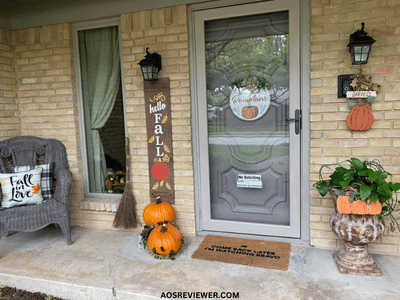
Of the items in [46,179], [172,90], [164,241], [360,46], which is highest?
[360,46]

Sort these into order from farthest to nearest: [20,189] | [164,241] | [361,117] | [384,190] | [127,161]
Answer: [127,161] → [20,189] → [164,241] → [361,117] → [384,190]

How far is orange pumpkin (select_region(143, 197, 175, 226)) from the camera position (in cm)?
306

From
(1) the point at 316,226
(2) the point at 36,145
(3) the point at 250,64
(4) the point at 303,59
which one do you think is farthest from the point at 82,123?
(1) the point at 316,226

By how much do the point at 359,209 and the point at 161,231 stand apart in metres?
1.62

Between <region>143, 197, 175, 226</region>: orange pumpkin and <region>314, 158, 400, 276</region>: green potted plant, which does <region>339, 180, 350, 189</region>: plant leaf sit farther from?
<region>143, 197, 175, 226</region>: orange pumpkin

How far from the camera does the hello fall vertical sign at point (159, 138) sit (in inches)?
127

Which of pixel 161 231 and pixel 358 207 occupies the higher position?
pixel 358 207

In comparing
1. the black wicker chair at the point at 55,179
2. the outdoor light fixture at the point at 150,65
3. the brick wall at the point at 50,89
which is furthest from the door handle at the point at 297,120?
the brick wall at the point at 50,89

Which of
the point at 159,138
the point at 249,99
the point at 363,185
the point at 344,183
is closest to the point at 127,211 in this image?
the point at 159,138

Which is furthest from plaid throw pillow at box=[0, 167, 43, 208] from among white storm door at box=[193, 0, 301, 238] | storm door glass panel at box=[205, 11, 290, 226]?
storm door glass panel at box=[205, 11, 290, 226]

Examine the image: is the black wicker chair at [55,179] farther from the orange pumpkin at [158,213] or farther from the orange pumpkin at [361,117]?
the orange pumpkin at [361,117]

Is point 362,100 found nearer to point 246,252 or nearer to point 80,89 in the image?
point 246,252

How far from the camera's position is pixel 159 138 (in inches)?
129

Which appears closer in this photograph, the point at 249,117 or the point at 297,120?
the point at 297,120
